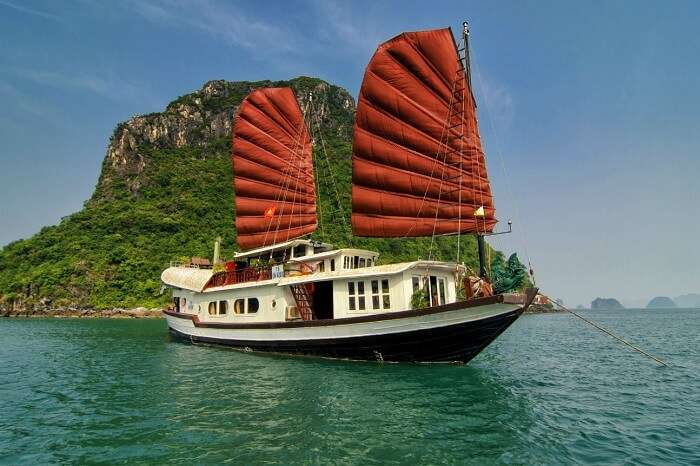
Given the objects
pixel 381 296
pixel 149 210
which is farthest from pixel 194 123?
pixel 381 296

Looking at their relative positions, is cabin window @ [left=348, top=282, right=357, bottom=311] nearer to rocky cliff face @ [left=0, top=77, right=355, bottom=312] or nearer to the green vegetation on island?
the green vegetation on island

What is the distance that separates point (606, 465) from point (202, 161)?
9722 centimetres

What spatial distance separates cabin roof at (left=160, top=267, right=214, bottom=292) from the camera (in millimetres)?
21267

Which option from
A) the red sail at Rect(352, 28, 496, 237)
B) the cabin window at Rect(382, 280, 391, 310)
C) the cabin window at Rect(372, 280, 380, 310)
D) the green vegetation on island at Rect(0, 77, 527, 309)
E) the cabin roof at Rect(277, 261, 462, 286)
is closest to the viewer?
the cabin roof at Rect(277, 261, 462, 286)

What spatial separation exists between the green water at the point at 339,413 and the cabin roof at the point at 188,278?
225 inches

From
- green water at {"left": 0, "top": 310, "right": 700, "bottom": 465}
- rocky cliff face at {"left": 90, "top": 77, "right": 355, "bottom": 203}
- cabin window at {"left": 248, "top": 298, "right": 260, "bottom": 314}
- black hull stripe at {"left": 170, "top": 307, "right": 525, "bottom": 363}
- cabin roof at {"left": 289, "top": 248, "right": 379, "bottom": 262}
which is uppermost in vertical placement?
rocky cliff face at {"left": 90, "top": 77, "right": 355, "bottom": 203}

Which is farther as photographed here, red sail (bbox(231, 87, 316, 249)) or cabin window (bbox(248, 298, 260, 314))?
red sail (bbox(231, 87, 316, 249))

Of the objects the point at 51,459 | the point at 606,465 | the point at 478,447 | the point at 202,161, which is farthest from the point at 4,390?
the point at 202,161

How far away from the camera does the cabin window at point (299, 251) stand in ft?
61.8

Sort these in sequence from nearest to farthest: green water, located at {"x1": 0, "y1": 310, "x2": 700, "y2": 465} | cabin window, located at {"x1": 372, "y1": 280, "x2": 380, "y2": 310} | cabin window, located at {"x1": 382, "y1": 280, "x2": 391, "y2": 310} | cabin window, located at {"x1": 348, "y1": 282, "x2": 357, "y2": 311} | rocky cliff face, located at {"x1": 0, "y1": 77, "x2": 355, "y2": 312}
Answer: green water, located at {"x1": 0, "y1": 310, "x2": 700, "y2": 465} < cabin window, located at {"x1": 382, "y1": 280, "x2": 391, "y2": 310} < cabin window, located at {"x1": 372, "y1": 280, "x2": 380, "y2": 310} < cabin window, located at {"x1": 348, "y1": 282, "x2": 357, "y2": 311} < rocky cliff face, located at {"x1": 0, "y1": 77, "x2": 355, "y2": 312}

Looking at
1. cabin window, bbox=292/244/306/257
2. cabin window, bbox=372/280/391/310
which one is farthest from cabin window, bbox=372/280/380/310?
cabin window, bbox=292/244/306/257

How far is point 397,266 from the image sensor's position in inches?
551

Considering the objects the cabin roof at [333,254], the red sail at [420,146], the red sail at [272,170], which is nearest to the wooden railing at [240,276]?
the cabin roof at [333,254]

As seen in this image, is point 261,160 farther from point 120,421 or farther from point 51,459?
point 51,459
